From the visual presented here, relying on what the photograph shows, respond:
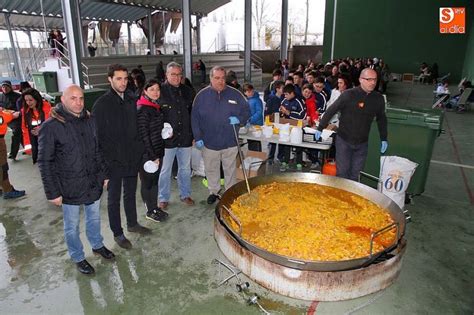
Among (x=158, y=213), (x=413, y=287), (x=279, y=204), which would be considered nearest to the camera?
(x=413, y=287)

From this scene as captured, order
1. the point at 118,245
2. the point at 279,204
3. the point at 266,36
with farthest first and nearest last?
the point at 266,36, the point at 118,245, the point at 279,204

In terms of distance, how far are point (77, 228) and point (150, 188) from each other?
117 cm

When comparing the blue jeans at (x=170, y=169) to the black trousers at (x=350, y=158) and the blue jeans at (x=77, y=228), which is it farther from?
the black trousers at (x=350, y=158)

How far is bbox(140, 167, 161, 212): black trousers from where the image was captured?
4.15 m

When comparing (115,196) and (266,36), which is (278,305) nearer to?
(115,196)

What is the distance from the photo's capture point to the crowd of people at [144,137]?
3012mm

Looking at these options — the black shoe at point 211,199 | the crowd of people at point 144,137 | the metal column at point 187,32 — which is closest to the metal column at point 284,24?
the metal column at point 187,32

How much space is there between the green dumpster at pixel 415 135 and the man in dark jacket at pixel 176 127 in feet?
9.45

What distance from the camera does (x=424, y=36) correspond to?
23000 mm

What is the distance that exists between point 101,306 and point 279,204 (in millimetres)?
1991

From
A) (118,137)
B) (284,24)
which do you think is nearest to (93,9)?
(284,24)

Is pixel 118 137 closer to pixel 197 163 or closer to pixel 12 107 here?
pixel 197 163

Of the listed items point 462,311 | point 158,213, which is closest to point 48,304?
point 158,213

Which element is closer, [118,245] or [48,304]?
[48,304]
